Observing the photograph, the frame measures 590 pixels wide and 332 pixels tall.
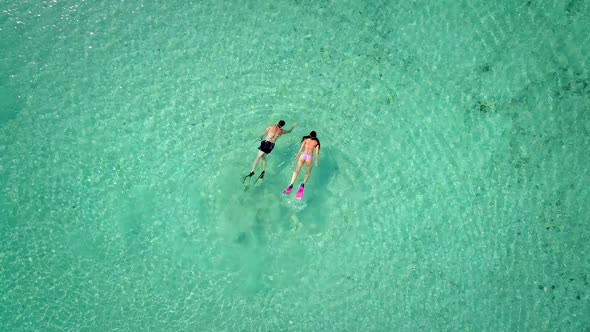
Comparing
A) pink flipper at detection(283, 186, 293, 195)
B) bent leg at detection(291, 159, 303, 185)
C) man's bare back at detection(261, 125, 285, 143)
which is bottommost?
pink flipper at detection(283, 186, 293, 195)

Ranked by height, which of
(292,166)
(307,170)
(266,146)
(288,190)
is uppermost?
(266,146)

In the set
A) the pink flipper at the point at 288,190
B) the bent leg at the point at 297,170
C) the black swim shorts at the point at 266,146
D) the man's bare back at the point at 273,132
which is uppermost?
the man's bare back at the point at 273,132

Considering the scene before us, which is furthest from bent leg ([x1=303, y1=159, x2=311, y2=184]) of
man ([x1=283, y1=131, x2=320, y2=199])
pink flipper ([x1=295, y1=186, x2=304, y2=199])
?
pink flipper ([x1=295, y1=186, x2=304, y2=199])

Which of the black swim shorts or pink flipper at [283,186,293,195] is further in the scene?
pink flipper at [283,186,293,195]

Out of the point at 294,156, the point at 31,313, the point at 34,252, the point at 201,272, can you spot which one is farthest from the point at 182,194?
the point at 31,313

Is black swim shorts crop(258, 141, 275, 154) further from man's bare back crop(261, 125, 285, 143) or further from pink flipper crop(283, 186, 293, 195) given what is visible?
pink flipper crop(283, 186, 293, 195)

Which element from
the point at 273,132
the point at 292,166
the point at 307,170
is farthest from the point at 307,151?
the point at 273,132

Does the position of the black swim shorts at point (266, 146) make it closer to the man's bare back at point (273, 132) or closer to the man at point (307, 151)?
the man's bare back at point (273, 132)

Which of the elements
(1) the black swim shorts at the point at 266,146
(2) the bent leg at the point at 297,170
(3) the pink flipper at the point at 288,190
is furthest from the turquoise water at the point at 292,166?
(1) the black swim shorts at the point at 266,146

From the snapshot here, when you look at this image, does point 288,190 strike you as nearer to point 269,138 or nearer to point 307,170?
point 307,170
